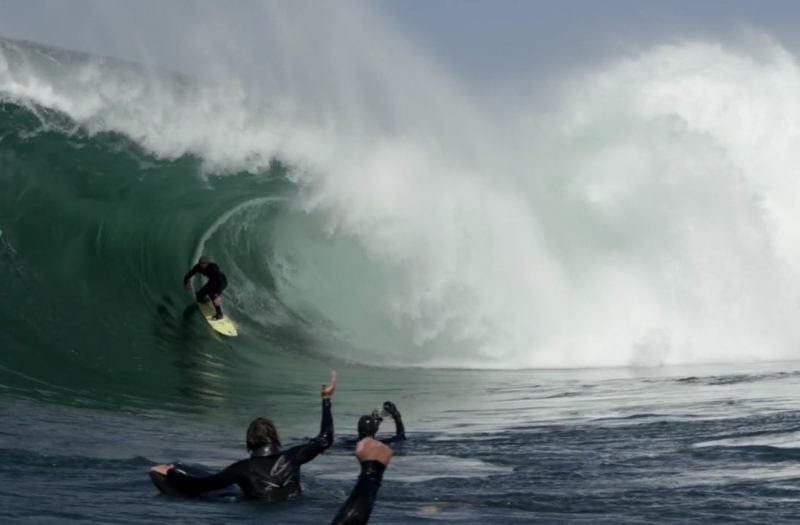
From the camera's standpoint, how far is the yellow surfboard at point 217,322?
713 inches

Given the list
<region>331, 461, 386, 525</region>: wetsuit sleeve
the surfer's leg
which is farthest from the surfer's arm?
the surfer's leg

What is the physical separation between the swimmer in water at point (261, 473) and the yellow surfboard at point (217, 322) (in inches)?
401

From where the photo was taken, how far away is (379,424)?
36.5 feet

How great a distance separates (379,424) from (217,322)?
296 inches

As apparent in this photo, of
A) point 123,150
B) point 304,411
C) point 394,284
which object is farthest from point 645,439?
point 123,150

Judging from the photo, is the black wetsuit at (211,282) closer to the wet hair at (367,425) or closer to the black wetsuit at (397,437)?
the black wetsuit at (397,437)

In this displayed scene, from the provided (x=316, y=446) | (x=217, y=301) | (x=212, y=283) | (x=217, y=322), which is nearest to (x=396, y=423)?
(x=316, y=446)

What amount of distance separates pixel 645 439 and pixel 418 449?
1.90 meters

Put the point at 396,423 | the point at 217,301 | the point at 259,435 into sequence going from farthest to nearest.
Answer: the point at 217,301, the point at 396,423, the point at 259,435

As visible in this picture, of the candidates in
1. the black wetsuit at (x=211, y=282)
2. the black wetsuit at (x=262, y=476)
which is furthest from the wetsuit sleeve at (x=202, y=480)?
the black wetsuit at (x=211, y=282)

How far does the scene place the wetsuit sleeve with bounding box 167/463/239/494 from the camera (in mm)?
7824

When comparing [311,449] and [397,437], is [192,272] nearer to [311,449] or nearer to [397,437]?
[397,437]

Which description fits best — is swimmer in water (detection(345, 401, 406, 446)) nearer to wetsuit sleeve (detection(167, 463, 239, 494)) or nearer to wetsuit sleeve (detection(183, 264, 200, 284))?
wetsuit sleeve (detection(167, 463, 239, 494))

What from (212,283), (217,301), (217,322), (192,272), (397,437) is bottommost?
(397,437)
